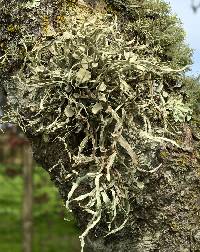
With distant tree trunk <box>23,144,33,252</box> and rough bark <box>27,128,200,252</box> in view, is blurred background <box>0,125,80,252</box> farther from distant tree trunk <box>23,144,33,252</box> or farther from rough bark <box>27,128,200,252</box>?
rough bark <box>27,128,200,252</box>

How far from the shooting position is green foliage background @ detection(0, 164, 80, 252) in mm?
7848

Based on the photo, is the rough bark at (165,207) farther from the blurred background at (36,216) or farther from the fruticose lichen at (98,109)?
the blurred background at (36,216)

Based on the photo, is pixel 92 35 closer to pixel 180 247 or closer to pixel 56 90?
pixel 56 90

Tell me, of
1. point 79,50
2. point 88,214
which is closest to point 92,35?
point 79,50

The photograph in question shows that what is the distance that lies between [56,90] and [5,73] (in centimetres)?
17

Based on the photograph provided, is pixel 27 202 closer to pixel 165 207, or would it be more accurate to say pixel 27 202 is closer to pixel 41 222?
pixel 41 222

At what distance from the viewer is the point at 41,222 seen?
833cm

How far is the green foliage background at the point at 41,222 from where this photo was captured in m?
7.85

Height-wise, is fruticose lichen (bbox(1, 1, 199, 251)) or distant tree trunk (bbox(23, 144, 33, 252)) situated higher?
distant tree trunk (bbox(23, 144, 33, 252))

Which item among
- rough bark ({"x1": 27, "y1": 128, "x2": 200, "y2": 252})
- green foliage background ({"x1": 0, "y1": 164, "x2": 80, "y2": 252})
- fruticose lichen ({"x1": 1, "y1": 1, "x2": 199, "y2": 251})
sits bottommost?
rough bark ({"x1": 27, "y1": 128, "x2": 200, "y2": 252})

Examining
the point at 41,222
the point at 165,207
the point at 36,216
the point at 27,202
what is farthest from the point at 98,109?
the point at 41,222

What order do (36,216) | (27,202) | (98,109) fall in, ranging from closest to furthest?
1. (98,109)
2. (27,202)
3. (36,216)

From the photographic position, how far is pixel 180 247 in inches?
50.1

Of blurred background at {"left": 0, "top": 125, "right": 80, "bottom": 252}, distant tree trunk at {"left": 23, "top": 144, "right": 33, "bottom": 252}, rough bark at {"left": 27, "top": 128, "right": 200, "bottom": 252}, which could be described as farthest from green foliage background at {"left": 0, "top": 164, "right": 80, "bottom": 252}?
rough bark at {"left": 27, "top": 128, "right": 200, "bottom": 252}
